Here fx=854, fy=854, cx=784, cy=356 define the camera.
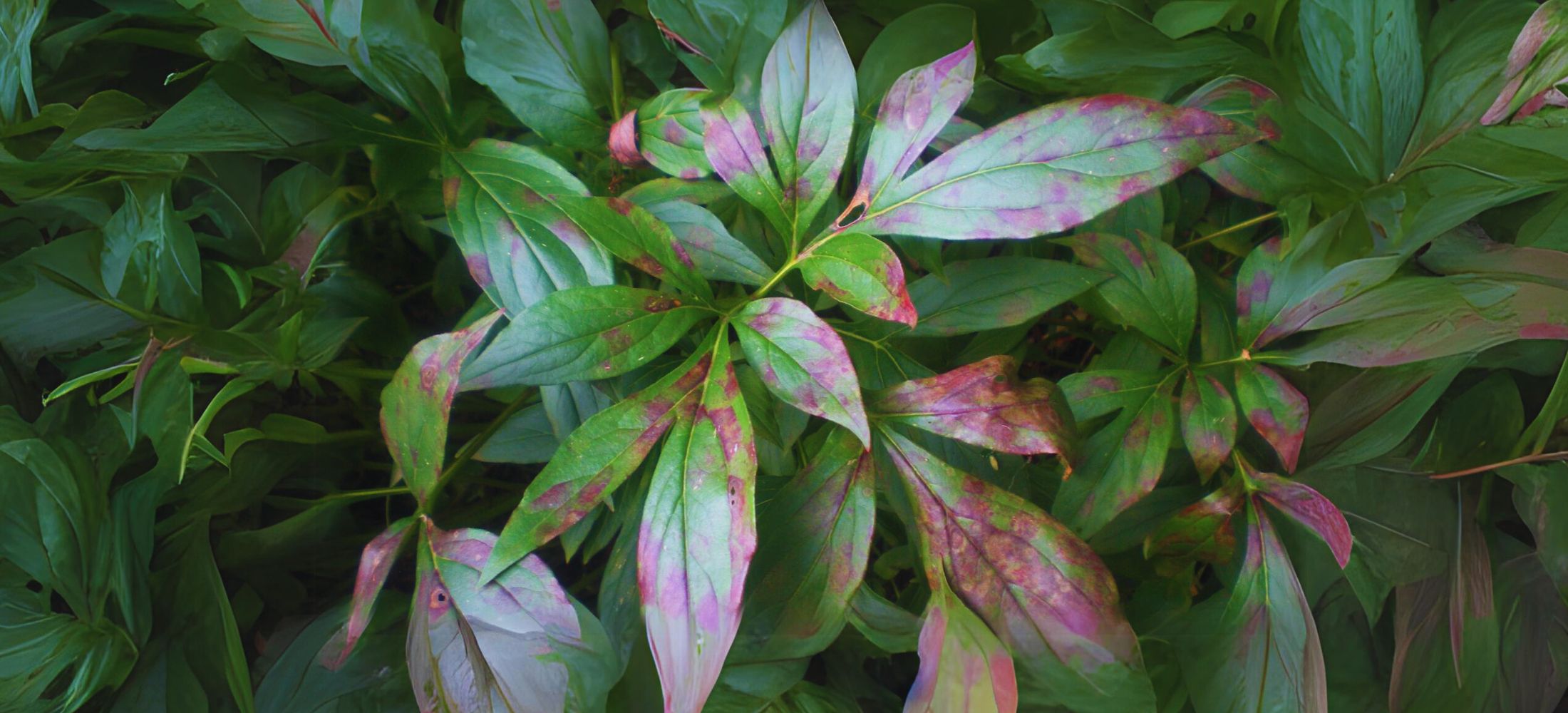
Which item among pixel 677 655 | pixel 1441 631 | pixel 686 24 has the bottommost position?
pixel 1441 631

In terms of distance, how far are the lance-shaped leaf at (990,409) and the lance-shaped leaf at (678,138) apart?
0.16 m

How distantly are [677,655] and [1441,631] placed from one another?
0.53 m

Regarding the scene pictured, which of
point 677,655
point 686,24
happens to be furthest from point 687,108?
point 677,655

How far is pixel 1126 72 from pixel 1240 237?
0.43ft

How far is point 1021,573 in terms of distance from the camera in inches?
16.6

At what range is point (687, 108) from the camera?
46 centimetres

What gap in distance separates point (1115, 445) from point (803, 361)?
192 mm

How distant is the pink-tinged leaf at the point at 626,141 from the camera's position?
459 millimetres

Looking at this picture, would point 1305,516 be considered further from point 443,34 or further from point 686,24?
point 443,34

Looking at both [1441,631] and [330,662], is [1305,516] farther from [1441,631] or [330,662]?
[330,662]

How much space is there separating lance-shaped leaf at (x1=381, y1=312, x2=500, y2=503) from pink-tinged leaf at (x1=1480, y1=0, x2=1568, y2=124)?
1.78 ft

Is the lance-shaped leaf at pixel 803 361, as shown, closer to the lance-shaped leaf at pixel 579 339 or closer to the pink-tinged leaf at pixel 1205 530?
the lance-shaped leaf at pixel 579 339

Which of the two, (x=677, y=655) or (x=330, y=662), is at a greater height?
(x=677, y=655)

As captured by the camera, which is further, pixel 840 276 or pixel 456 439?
pixel 456 439
